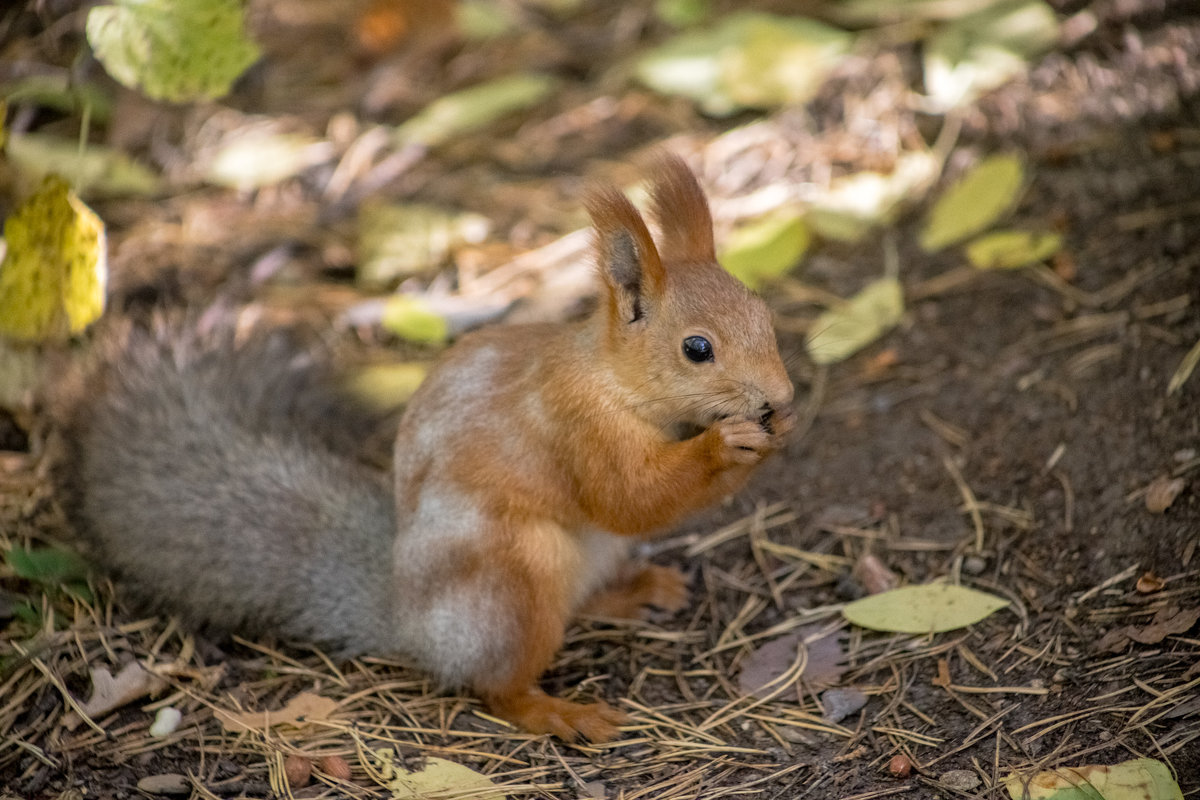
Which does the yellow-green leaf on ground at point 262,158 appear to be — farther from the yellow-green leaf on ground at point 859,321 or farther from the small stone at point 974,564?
the small stone at point 974,564

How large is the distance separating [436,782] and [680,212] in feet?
3.56

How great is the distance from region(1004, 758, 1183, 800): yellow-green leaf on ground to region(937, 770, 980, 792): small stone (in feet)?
0.18

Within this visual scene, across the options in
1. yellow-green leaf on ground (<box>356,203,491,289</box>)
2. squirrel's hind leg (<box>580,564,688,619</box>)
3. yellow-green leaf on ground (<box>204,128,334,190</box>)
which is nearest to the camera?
squirrel's hind leg (<box>580,564,688,619</box>)

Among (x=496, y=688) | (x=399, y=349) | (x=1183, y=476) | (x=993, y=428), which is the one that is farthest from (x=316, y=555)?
(x=1183, y=476)

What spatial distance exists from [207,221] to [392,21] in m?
1.13

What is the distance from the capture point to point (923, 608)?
2.07 metres

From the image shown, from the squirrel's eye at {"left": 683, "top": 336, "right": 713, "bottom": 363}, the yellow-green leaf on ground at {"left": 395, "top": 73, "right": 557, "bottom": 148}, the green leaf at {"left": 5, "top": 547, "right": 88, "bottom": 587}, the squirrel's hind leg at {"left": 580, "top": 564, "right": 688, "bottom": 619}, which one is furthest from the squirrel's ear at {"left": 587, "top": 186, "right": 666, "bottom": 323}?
the yellow-green leaf on ground at {"left": 395, "top": 73, "right": 557, "bottom": 148}

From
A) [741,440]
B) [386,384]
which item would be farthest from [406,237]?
[741,440]

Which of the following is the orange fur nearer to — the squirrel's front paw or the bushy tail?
the squirrel's front paw

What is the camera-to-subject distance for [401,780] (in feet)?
5.98

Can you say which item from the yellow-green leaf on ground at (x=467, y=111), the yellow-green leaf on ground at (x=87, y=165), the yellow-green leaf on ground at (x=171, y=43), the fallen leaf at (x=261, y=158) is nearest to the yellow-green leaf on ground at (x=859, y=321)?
the yellow-green leaf on ground at (x=467, y=111)

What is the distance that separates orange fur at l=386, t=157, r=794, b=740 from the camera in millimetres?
1869

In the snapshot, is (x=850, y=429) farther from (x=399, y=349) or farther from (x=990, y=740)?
(x=399, y=349)

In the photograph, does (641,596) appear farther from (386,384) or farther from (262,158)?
(262,158)
